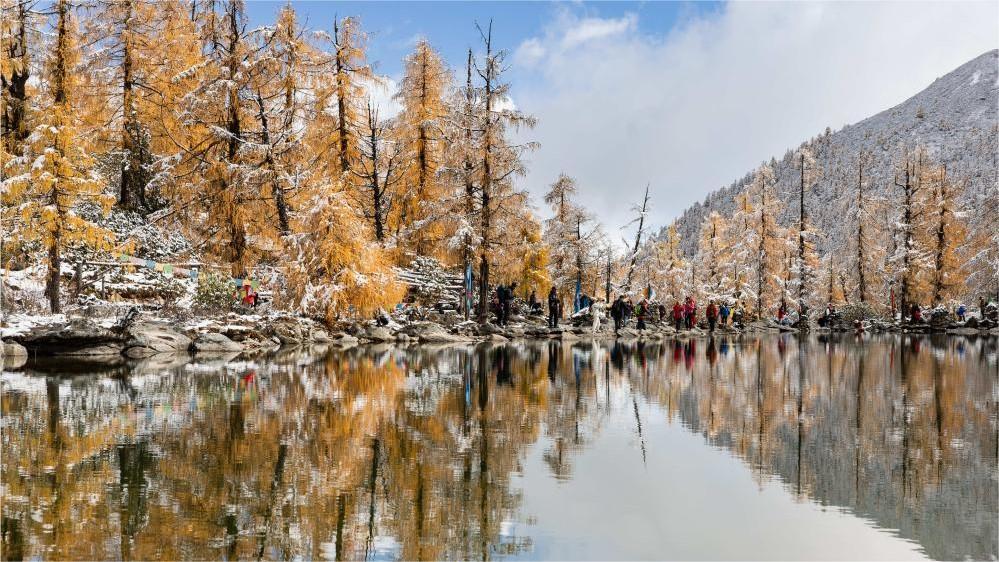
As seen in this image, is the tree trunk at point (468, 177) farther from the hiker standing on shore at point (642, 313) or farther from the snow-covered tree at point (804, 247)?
the snow-covered tree at point (804, 247)

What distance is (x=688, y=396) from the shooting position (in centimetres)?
1344

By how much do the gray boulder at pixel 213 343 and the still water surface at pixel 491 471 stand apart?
8381mm

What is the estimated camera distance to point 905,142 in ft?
436

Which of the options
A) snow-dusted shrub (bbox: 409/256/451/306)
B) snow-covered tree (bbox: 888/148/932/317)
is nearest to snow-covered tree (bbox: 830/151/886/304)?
snow-covered tree (bbox: 888/148/932/317)

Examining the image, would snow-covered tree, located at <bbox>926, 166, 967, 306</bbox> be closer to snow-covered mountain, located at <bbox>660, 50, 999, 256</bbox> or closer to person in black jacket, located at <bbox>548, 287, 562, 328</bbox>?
person in black jacket, located at <bbox>548, 287, 562, 328</bbox>

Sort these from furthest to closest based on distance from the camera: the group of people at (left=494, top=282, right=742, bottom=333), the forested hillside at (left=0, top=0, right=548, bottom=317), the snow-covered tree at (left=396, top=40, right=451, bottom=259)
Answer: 1. the snow-covered tree at (left=396, top=40, right=451, bottom=259)
2. the group of people at (left=494, top=282, right=742, bottom=333)
3. the forested hillside at (left=0, top=0, right=548, bottom=317)

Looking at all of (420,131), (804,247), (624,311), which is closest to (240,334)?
Result: (420,131)

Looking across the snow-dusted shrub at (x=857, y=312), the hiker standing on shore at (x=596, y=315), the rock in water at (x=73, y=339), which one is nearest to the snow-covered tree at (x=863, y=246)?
the snow-dusted shrub at (x=857, y=312)

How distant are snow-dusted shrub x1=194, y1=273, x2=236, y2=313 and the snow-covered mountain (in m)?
104

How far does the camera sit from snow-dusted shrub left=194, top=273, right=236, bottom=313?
2631cm

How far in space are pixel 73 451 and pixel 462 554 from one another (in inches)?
197

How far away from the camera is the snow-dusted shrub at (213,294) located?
26312 mm

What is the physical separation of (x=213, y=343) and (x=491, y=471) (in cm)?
1820

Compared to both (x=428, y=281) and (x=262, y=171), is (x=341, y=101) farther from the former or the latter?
(x=428, y=281)
